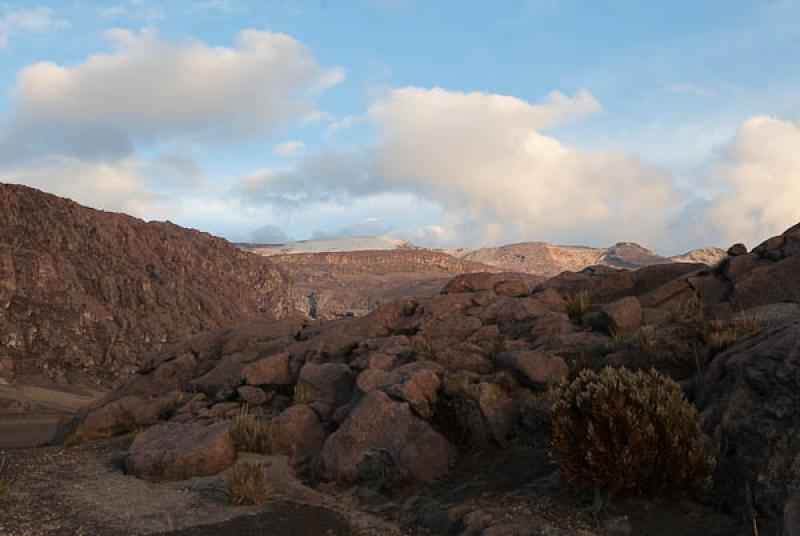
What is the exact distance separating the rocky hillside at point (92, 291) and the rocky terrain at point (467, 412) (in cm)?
2873

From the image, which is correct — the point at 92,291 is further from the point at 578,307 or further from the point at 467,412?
the point at 467,412

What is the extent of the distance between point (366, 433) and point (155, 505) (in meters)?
3.41

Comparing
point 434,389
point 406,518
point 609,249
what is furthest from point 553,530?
point 609,249

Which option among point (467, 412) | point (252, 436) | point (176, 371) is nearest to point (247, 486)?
point (252, 436)

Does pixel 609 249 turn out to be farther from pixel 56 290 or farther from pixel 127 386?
pixel 127 386

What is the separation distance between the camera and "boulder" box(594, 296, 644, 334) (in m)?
12.8

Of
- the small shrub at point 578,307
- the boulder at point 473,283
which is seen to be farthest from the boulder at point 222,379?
the small shrub at point 578,307

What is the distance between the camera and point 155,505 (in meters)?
9.26

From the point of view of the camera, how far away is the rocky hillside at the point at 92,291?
42.7 m

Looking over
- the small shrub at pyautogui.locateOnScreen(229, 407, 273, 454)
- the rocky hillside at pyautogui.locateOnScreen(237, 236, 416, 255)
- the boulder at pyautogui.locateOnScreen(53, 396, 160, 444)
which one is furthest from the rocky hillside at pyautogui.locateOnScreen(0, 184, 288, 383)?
Answer: the rocky hillside at pyautogui.locateOnScreen(237, 236, 416, 255)

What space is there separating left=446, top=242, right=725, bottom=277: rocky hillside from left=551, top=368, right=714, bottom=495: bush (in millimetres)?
121316

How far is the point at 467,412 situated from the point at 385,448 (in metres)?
1.51

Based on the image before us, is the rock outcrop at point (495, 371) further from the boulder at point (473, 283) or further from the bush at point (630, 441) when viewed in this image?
the bush at point (630, 441)

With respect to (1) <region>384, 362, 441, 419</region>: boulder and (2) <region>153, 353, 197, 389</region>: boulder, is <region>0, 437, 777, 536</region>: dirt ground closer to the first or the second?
(1) <region>384, 362, 441, 419</region>: boulder
